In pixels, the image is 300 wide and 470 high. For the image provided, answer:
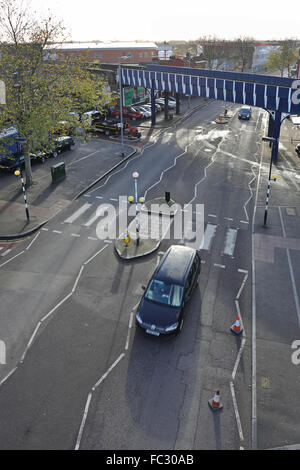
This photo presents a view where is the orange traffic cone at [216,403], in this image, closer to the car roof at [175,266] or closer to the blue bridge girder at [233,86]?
the car roof at [175,266]

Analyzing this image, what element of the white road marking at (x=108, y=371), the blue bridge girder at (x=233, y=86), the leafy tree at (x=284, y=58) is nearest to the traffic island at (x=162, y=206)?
the blue bridge girder at (x=233, y=86)

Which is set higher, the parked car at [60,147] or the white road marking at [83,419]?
the parked car at [60,147]

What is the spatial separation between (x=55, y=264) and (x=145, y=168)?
16.4 meters

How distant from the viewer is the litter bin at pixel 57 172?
2842 centimetres

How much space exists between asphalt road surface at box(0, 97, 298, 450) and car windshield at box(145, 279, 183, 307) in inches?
54.8

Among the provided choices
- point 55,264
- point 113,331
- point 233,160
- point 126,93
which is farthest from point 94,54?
point 113,331

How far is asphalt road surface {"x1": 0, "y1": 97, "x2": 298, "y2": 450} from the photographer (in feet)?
36.0

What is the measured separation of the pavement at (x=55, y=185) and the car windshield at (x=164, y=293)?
1046 cm

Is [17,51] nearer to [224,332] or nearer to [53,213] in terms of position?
[53,213]

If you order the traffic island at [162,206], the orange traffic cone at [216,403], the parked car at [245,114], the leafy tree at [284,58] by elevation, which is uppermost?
the leafy tree at [284,58]

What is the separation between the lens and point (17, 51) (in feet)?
78.8

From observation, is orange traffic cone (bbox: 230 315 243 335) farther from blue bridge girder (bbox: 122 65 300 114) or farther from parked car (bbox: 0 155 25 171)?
parked car (bbox: 0 155 25 171)

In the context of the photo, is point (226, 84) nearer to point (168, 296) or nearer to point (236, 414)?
point (168, 296)

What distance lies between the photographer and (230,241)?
840 inches
